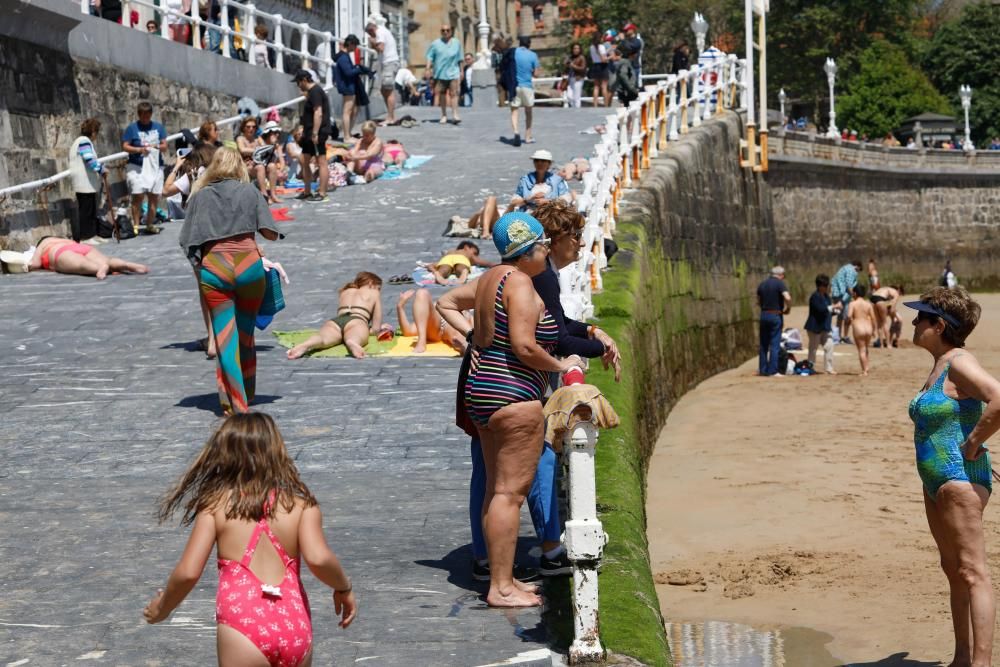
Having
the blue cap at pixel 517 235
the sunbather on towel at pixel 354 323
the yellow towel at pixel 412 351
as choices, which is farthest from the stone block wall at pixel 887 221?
the blue cap at pixel 517 235

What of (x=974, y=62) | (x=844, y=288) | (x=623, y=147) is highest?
(x=974, y=62)

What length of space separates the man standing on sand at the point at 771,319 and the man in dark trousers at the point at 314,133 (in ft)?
19.6

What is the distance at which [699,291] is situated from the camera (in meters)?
21.1

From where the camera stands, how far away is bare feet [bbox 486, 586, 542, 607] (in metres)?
6.17

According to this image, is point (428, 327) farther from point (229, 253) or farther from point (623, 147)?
point (623, 147)

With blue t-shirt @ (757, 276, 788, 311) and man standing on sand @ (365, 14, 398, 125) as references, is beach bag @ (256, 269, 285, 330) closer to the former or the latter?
blue t-shirt @ (757, 276, 788, 311)

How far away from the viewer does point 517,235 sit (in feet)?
20.7

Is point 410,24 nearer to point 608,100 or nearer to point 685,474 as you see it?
point 608,100

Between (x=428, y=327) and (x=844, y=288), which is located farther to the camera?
(x=844, y=288)

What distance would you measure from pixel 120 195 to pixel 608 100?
11709 millimetres

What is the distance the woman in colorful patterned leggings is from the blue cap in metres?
3.22

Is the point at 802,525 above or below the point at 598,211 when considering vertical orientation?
→ below

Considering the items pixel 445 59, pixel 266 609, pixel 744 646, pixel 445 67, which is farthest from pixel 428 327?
pixel 445 67

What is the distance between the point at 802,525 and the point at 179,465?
4814mm
